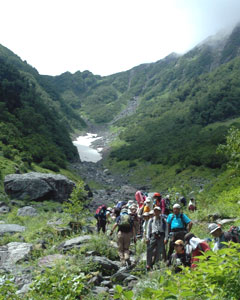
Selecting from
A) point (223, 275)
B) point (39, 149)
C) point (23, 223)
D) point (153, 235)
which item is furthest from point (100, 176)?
point (223, 275)

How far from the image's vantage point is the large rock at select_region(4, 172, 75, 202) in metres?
27.1

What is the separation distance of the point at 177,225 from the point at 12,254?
23.5 ft

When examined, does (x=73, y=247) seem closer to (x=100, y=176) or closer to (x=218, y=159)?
(x=218, y=159)

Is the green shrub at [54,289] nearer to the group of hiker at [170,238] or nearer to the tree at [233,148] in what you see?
the group of hiker at [170,238]

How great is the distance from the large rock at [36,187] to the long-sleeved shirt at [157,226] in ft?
69.6

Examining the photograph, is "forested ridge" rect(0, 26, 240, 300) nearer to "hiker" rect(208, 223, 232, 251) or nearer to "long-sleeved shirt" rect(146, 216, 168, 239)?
"hiker" rect(208, 223, 232, 251)

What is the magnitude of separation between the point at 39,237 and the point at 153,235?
23.9 ft

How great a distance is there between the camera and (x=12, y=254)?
11.3m

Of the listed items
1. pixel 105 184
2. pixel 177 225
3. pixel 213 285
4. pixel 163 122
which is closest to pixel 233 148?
pixel 177 225

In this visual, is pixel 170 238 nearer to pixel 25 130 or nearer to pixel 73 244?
pixel 73 244

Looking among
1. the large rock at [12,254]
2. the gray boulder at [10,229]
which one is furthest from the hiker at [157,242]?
the gray boulder at [10,229]

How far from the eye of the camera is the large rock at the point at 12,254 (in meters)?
10.4

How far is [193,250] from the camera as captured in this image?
6605 millimetres

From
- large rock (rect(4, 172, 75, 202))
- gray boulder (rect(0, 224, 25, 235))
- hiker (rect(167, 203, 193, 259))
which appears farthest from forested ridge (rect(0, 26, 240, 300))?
hiker (rect(167, 203, 193, 259))
